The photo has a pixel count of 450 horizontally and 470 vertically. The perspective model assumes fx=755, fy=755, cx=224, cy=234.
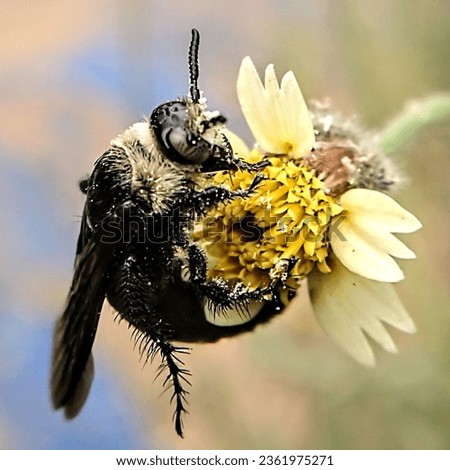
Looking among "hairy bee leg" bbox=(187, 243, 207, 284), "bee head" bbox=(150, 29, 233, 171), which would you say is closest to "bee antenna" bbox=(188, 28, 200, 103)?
"bee head" bbox=(150, 29, 233, 171)

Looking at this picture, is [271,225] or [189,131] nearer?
[189,131]

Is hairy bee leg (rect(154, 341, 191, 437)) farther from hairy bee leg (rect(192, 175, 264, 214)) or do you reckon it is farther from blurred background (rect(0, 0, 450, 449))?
hairy bee leg (rect(192, 175, 264, 214))

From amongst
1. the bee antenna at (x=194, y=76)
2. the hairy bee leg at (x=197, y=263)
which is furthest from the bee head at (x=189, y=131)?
the hairy bee leg at (x=197, y=263)

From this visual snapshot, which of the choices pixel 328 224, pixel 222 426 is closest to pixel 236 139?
pixel 328 224

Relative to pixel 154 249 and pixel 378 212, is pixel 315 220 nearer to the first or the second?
pixel 378 212

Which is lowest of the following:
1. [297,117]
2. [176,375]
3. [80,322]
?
[176,375]

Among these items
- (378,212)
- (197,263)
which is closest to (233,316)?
(197,263)
